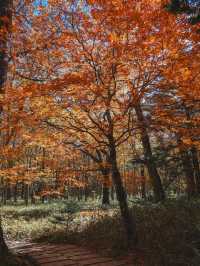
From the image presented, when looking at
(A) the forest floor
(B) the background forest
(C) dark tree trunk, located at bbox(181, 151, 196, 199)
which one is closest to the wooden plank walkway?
(A) the forest floor

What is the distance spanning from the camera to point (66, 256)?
6.83m

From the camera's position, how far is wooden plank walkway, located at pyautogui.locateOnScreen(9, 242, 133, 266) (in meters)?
6.20

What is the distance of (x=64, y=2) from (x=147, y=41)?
2.10 meters

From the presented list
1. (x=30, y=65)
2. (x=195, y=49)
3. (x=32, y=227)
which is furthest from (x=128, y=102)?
(x=32, y=227)

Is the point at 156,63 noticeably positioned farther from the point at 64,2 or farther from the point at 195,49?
the point at 64,2

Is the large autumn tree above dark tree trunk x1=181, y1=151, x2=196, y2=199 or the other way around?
above

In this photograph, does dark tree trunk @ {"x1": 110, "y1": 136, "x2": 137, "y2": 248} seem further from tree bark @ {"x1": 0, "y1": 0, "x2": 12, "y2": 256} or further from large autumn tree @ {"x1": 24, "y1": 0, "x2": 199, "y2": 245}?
tree bark @ {"x1": 0, "y1": 0, "x2": 12, "y2": 256}

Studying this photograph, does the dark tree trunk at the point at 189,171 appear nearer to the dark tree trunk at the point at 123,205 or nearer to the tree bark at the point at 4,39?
the dark tree trunk at the point at 123,205

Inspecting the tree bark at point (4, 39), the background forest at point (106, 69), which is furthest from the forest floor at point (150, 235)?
the tree bark at point (4, 39)

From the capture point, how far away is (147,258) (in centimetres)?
637

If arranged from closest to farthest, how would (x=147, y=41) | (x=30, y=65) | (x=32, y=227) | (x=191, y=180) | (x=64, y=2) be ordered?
(x=147, y=41) < (x=64, y=2) < (x=30, y=65) < (x=32, y=227) < (x=191, y=180)

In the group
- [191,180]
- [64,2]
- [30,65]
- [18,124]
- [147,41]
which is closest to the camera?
[147,41]

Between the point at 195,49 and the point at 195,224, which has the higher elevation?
the point at 195,49

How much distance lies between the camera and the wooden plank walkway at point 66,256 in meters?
6.20
